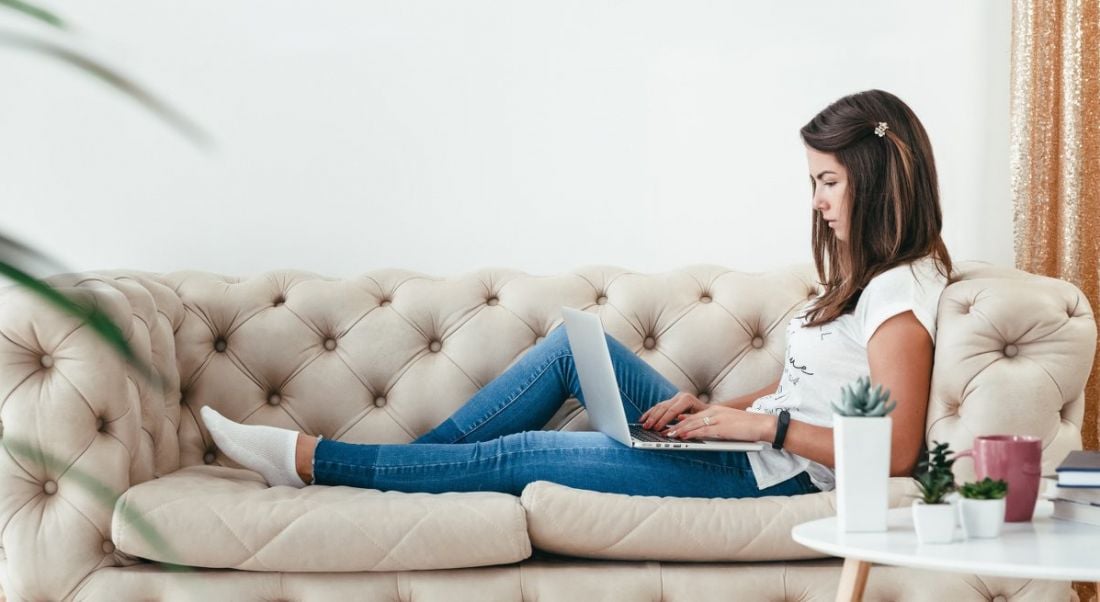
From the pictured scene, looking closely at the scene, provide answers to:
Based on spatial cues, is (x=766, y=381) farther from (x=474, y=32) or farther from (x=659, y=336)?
A: (x=474, y=32)

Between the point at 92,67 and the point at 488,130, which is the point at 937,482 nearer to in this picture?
the point at 92,67

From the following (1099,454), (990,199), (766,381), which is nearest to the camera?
(1099,454)

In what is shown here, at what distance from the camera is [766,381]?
1.93 meters

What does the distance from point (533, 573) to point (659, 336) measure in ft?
2.27

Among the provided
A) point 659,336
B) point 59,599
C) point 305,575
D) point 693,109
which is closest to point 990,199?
point 693,109

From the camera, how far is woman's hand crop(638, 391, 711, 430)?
5.36 ft

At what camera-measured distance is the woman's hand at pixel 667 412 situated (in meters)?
1.63

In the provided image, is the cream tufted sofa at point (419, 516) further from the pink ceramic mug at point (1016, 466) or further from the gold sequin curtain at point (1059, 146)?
the gold sequin curtain at point (1059, 146)

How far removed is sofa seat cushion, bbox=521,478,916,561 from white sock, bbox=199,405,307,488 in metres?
0.41

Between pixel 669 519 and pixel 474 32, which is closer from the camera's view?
pixel 669 519

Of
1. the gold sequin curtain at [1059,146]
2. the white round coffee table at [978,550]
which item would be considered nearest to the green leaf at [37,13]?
the white round coffee table at [978,550]

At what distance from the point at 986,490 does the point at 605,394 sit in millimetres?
640

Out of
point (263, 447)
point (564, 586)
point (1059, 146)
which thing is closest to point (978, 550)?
point (564, 586)

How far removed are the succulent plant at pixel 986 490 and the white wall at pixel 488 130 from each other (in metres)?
1.28
